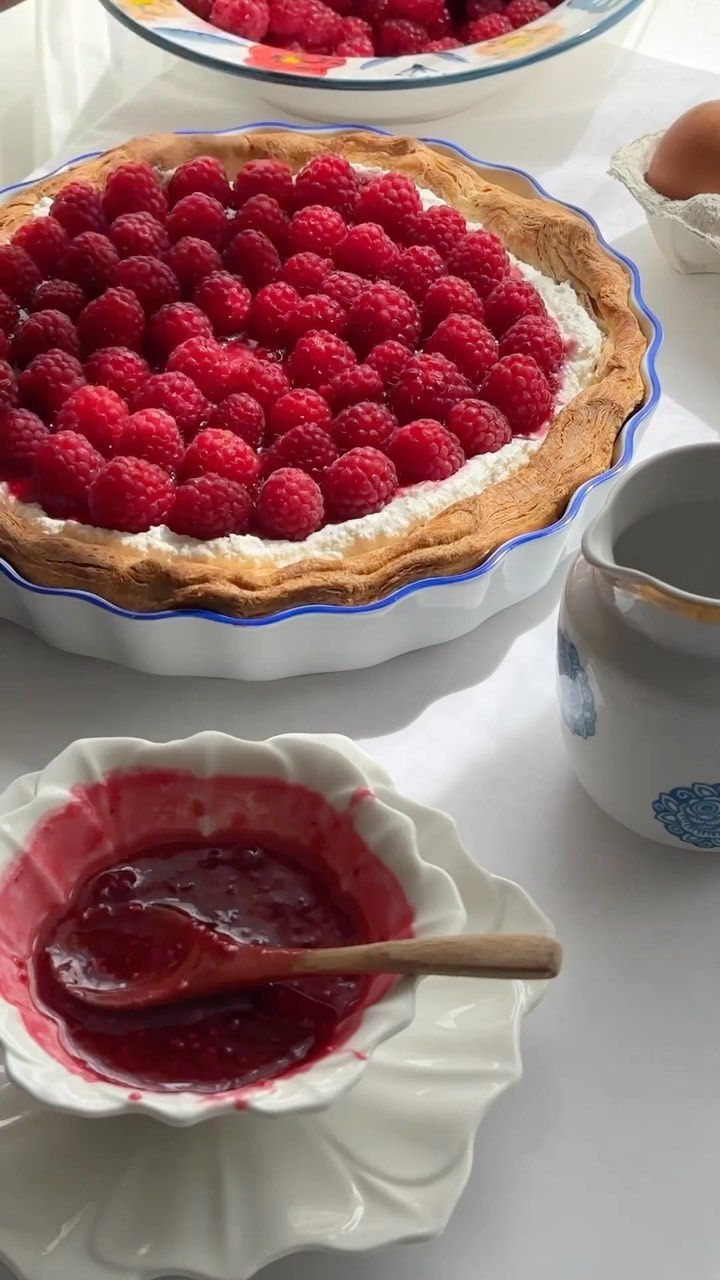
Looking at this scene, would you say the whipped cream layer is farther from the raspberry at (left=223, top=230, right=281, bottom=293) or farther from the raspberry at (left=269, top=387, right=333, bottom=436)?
the raspberry at (left=223, top=230, right=281, bottom=293)

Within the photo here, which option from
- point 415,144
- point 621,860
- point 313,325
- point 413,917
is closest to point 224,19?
point 415,144

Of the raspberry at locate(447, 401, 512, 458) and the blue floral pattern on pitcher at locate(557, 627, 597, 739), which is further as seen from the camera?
the raspberry at locate(447, 401, 512, 458)

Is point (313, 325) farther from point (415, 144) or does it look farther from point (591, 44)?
point (591, 44)

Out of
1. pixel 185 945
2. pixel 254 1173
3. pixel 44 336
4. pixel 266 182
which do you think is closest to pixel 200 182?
pixel 266 182

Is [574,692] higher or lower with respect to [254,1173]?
higher

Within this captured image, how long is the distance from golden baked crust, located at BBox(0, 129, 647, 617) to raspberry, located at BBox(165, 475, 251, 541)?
0.10ft

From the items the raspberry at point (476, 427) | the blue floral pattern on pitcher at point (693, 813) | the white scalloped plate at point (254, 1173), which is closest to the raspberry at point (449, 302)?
the raspberry at point (476, 427)

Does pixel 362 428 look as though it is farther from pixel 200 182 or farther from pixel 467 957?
pixel 467 957

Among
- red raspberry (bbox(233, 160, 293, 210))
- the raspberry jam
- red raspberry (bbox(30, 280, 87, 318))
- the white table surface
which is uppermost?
red raspberry (bbox(233, 160, 293, 210))

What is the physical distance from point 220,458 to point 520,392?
0.93 ft

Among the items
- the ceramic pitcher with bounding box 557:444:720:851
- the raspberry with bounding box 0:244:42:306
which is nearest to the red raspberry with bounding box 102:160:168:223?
the raspberry with bounding box 0:244:42:306

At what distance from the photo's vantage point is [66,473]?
1086mm

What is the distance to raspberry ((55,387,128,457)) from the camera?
1.14 metres

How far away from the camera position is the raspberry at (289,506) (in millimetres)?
1065
